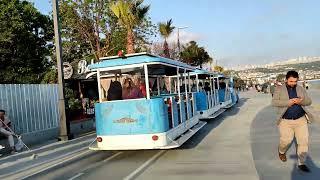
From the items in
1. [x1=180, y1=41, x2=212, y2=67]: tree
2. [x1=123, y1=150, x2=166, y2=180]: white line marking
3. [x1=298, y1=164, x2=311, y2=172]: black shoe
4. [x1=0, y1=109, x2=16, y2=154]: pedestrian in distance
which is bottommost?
[x1=123, y1=150, x2=166, y2=180]: white line marking

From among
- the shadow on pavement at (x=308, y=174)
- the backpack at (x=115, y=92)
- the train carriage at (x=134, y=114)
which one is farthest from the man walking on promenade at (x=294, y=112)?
the backpack at (x=115, y=92)

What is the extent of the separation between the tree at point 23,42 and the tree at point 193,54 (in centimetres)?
2150

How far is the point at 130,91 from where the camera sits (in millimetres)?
12164

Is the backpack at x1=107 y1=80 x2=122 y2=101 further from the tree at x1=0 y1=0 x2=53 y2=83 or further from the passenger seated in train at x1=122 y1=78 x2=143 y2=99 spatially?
the tree at x1=0 y1=0 x2=53 y2=83

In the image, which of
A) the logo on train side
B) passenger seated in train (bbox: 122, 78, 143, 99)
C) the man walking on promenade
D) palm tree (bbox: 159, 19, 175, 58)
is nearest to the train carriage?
the logo on train side

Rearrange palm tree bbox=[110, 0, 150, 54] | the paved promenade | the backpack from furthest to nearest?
palm tree bbox=[110, 0, 150, 54], the backpack, the paved promenade

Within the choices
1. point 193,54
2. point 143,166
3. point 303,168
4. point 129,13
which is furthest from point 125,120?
point 193,54

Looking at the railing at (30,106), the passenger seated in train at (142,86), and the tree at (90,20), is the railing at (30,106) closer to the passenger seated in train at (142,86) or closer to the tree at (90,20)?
the passenger seated in train at (142,86)

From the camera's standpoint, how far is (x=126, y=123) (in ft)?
38.2

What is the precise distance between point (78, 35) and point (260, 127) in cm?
2094

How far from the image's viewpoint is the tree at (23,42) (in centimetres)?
3269

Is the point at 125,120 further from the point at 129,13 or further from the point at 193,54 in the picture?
the point at 193,54

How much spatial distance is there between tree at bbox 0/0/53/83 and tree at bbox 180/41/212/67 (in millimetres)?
21496

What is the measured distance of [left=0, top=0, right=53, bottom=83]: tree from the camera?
3269 centimetres
